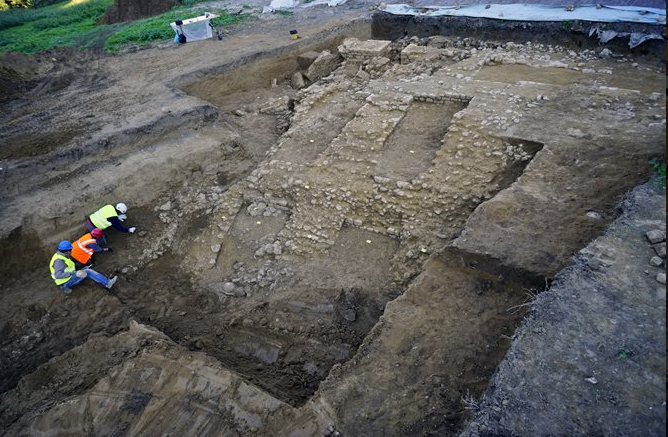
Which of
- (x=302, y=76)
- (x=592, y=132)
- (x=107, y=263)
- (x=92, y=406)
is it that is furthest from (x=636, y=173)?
(x=302, y=76)

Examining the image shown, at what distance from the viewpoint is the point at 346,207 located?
21.1 feet

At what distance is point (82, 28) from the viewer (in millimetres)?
17172

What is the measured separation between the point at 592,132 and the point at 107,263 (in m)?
7.34

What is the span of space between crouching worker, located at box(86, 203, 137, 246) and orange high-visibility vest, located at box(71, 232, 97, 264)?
1.23ft

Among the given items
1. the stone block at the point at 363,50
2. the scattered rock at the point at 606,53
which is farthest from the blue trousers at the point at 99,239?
the scattered rock at the point at 606,53

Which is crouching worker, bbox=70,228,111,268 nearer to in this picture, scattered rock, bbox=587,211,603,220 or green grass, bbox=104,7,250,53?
scattered rock, bbox=587,211,603,220

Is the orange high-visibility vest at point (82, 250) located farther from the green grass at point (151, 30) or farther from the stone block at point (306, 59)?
the green grass at point (151, 30)

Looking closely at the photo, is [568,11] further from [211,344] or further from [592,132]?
[211,344]

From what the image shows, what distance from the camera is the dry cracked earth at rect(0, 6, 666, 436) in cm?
348

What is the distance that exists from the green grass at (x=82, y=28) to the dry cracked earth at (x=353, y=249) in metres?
4.01

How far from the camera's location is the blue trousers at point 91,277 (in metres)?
5.80

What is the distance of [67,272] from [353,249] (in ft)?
12.7

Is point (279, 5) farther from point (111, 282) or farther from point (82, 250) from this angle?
point (111, 282)

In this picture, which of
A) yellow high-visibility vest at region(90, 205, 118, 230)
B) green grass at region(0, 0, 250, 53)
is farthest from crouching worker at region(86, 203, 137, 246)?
green grass at region(0, 0, 250, 53)
